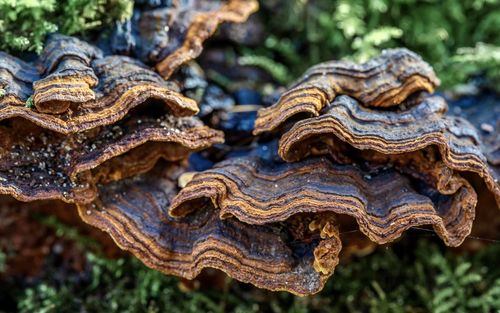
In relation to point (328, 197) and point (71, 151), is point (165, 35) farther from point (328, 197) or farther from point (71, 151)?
point (328, 197)

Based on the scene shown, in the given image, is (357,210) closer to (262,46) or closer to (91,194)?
(91,194)

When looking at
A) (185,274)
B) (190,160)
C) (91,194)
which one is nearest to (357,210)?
(185,274)

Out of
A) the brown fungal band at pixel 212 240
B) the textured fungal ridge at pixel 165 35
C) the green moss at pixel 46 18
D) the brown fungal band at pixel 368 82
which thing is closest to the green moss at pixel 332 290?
the brown fungal band at pixel 212 240

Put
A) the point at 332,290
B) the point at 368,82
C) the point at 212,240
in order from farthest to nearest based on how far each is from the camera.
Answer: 1. the point at 332,290
2. the point at 368,82
3. the point at 212,240

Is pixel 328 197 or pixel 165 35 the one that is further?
pixel 165 35

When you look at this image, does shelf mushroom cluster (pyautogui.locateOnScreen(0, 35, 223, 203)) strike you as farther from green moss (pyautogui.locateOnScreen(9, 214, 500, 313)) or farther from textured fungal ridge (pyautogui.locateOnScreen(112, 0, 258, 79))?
green moss (pyautogui.locateOnScreen(9, 214, 500, 313))

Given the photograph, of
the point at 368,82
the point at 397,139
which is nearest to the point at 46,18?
the point at 368,82

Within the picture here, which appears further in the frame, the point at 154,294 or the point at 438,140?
the point at 154,294
